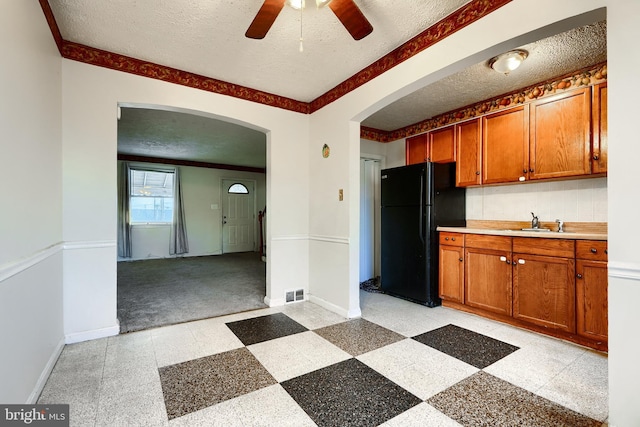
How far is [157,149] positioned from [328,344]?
5.53 m

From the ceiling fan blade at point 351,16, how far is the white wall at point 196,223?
20.9 feet

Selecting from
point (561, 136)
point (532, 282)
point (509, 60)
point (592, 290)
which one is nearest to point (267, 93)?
point (509, 60)

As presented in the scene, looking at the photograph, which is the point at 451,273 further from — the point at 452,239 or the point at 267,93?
the point at 267,93

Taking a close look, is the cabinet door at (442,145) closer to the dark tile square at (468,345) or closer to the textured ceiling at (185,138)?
the dark tile square at (468,345)

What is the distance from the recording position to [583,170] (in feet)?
8.21

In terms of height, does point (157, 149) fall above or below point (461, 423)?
above

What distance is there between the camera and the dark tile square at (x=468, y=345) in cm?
210

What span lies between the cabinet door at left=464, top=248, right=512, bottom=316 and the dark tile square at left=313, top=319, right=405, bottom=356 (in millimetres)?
1079

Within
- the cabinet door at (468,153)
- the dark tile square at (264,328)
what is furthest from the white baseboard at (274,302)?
the cabinet door at (468,153)

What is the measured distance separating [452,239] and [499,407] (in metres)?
1.92

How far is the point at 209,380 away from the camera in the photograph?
1.81 m

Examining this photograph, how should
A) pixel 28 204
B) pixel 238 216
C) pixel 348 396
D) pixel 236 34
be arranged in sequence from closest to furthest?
pixel 28 204 < pixel 348 396 < pixel 236 34 < pixel 238 216

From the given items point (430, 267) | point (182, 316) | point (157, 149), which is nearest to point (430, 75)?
point (430, 267)

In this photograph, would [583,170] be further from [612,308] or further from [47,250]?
[47,250]
